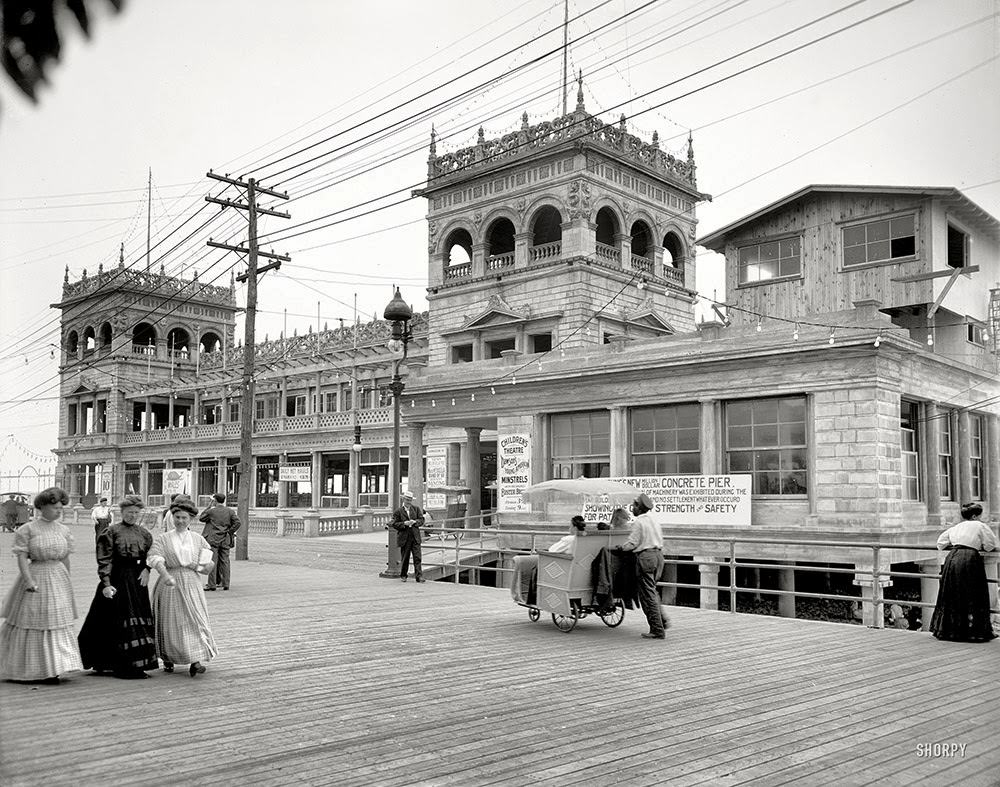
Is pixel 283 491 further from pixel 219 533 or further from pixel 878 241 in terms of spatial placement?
pixel 219 533

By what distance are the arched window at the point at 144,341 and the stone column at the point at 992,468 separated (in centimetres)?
5304

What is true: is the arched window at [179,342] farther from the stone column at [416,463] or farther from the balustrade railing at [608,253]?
the stone column at [416,463]

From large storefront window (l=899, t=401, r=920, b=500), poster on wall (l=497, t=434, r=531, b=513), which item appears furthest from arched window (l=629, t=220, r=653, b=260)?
large storefront window (l=899, t=401, r=920, b=500)

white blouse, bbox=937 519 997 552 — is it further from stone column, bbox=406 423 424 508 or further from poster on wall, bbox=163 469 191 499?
poster on wall, bbox=163 469 191 499

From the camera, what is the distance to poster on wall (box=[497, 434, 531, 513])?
2588cm

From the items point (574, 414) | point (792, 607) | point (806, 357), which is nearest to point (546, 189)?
point (574, 414)

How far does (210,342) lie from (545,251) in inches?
1723

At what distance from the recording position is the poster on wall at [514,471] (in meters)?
25.9

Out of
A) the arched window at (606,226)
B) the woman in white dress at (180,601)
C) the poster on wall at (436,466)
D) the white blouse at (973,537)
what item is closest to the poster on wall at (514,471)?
the poster on wall at (436,466)

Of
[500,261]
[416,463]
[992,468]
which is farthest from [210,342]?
[992,468]

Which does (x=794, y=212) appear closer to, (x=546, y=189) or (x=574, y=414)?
(x=574, y=414)

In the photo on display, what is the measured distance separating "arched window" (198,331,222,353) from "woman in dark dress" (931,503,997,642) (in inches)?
2564

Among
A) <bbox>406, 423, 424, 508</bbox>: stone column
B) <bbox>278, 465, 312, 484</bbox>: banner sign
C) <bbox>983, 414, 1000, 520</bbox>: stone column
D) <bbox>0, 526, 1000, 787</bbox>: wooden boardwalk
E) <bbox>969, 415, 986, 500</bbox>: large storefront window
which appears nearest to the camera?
<bbox>0, 526, 1000, 787</bbox>: wooden boardwalk

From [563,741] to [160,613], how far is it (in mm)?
4474
